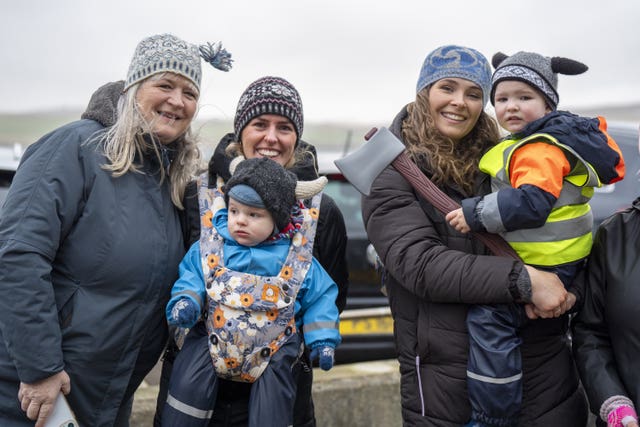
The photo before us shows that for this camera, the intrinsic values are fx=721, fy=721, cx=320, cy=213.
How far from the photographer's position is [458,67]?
2.66 meters

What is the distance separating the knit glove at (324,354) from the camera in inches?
95.5

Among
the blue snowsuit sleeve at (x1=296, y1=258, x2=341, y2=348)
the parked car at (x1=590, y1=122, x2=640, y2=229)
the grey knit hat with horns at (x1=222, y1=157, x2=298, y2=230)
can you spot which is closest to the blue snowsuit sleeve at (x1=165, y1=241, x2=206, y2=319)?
the grey knit hat with horns at (x1=222, y1=157, x2=298, y2=230)

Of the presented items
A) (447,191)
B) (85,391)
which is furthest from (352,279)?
(85,391)

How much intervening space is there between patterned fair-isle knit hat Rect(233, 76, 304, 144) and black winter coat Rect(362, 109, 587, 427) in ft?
1.49

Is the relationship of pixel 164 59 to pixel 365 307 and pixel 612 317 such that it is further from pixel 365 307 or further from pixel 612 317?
pixel 365 307

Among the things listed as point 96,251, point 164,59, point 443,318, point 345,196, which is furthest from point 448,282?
point 345,196

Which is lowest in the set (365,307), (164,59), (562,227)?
(365,307)

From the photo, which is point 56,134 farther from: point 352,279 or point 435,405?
point 352,279

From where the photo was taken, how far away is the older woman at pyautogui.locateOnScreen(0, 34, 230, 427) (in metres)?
2.19

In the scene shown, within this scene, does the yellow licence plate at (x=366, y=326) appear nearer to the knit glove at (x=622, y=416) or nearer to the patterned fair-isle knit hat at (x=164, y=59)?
the patterned fair-isle knit hat at (x=164, y=59)

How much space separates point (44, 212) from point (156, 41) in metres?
0.80

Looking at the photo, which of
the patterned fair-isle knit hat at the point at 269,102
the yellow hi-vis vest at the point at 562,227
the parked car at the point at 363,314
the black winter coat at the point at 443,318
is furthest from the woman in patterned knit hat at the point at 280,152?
the parked car at the point at 363,314

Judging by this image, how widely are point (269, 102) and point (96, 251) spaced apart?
83 cm

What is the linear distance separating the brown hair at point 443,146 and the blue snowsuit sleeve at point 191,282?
0.85 m
